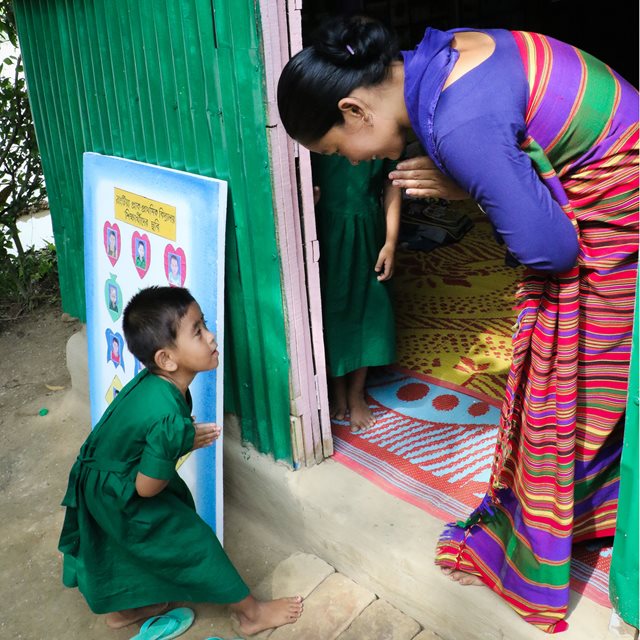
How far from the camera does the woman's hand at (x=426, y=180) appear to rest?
1.73 meters

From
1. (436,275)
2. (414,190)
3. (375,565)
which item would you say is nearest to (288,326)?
(375,565)

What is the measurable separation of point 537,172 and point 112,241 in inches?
83.9

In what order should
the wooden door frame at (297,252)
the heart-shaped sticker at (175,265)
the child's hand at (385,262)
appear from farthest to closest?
1. the child's hand at (385,262)
2. the heart-shaped sticker at (175,265)
3. the wooden door frame at (297,252)

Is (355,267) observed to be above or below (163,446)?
above

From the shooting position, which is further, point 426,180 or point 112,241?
point 112,241

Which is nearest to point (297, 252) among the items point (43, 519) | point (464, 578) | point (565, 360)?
point (565, 360)

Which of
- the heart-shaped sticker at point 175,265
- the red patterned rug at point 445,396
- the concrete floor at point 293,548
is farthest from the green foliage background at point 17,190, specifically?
the heart-shaped sticker at point 175,265

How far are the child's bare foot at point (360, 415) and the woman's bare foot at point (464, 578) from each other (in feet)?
2.96

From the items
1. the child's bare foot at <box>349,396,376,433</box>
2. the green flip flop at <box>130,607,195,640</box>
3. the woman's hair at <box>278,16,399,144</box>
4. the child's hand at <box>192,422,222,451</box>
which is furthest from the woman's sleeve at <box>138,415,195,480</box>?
the child's bare foot at <box>349,396,376,433</box>

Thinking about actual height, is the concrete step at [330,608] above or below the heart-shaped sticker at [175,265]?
below

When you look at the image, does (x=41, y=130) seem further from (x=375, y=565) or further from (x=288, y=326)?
(x=375, y=565)

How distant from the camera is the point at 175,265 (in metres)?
2.95

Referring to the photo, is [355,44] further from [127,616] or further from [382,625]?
[127,616]

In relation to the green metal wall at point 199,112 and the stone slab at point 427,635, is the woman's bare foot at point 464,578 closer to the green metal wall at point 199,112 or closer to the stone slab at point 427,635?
the stone slab at point 427,635
